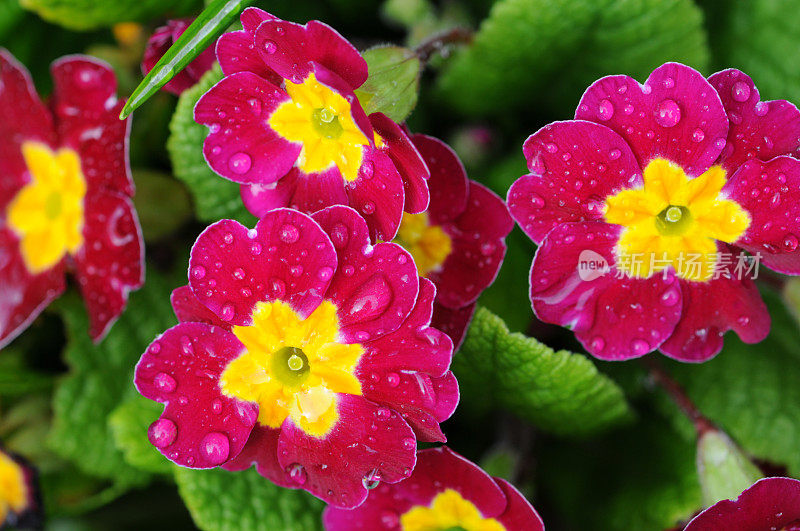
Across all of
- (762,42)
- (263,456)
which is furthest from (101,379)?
(762,42)

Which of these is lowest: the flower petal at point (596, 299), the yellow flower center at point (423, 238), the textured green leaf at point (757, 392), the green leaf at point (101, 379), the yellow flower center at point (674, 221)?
the green leaf at point (101, 379)

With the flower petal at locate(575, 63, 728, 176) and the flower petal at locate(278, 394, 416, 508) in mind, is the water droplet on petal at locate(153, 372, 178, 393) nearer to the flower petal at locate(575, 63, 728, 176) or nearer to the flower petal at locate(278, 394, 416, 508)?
the flower petal at locate(278, 394, 416, 508)

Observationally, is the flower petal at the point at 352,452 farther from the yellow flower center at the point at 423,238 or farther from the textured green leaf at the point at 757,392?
the textured green leaf at the point at 757,392

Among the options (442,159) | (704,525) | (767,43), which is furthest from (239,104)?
(767,43)

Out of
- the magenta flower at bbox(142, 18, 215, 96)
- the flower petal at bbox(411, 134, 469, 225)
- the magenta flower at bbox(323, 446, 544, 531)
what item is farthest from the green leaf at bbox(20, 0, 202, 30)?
the magenta flower at bbox(323, 446, 544, 531)

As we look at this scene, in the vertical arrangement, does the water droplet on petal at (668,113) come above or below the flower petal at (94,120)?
above

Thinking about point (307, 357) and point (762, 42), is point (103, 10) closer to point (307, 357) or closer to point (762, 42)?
point (307, 357)

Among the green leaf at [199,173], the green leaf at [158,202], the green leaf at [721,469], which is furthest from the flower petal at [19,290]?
the green leaf at [721,469]

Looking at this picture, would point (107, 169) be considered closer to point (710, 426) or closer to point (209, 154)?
point (209, 154)
